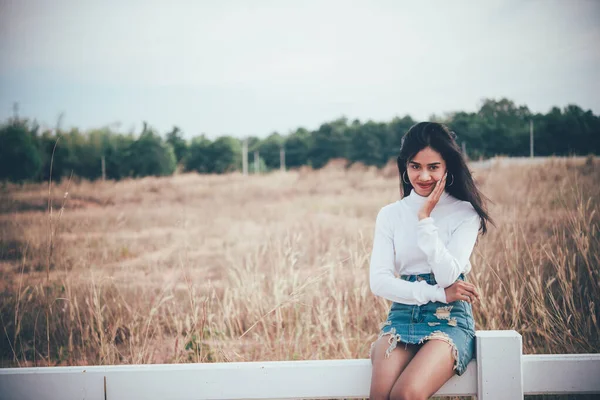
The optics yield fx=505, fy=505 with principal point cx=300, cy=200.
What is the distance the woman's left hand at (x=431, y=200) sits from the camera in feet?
5.93

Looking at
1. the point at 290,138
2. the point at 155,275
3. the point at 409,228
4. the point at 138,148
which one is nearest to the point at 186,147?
the point at 138,148

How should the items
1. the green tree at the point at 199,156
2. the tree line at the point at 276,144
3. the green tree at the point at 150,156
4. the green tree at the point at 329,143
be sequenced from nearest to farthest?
the tree line at the point at 276,144 → the green tree at the point at 150,156 → the green tree at the point at 329,143 → the green tree at the point at 199,156

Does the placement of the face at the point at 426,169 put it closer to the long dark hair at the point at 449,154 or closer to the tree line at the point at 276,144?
the long dark hair at the point at 449,154

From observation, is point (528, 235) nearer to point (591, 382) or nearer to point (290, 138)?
point (591, 382)

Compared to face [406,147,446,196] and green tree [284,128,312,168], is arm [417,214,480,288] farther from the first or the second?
green tree [284,128,312,168]

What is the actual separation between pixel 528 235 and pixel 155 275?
3821 mm

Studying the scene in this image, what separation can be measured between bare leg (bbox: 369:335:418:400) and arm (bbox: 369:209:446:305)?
151 millimetres

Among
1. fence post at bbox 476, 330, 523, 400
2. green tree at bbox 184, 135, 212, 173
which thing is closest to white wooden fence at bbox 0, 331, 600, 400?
fence post at bbox 476, 330, 523, 400

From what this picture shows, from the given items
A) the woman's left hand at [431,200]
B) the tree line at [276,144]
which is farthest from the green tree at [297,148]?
the woman's left hand at [431,200]

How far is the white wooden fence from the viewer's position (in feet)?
4.50

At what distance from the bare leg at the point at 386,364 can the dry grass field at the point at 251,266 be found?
67 cm

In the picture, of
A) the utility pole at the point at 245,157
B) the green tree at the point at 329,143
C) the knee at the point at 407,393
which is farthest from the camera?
the utility pole at the point at 245,157

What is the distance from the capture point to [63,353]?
3.50 meters

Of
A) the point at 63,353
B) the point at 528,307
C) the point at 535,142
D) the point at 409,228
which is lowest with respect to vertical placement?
the point at 63,353
